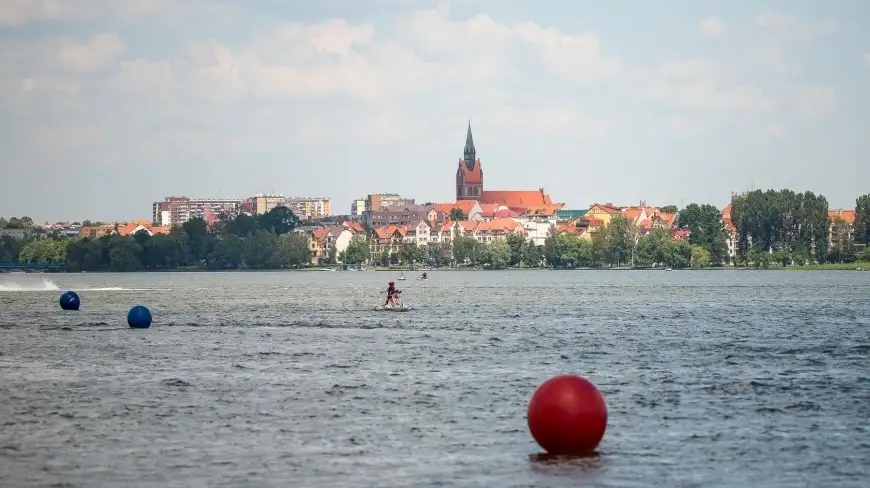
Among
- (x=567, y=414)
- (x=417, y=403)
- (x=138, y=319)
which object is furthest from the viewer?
(x=138, y=319)

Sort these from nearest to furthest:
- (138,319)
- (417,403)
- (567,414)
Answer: (567,414), (417,403), (138,319)

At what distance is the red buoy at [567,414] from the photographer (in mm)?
27875

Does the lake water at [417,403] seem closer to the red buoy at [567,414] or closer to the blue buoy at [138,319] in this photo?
the red buoy at [567,414]

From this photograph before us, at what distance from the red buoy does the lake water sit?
18.8 inches

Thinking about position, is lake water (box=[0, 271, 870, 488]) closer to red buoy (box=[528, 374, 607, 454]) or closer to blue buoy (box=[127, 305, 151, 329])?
red buoy (box=[528, 374, 607, 454])

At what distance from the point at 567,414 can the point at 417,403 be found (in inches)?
431

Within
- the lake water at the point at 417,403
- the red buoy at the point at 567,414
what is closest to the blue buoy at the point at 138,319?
the lake water at the point at 417,403

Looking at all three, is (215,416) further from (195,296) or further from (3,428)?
(195,296)

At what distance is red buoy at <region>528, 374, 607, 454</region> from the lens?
27875mm

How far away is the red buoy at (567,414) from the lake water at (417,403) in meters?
0.48

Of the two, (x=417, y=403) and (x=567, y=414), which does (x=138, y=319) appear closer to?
(x=417, y=403)

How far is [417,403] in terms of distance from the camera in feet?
126

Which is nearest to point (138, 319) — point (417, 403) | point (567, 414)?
point (417, 403)

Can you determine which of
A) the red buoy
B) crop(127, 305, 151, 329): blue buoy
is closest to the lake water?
the red buoy
